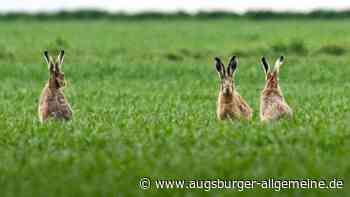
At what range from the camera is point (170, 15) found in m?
75.4

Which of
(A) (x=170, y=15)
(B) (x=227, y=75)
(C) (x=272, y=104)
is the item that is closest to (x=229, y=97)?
(B) (x=227, y=75)

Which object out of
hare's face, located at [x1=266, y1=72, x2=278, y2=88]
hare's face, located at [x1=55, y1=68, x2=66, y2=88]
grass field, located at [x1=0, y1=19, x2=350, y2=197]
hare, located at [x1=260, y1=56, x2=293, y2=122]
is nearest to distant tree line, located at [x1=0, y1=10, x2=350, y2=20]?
grass field, located at [x1=0, y1=19, x2=350, y2=197]

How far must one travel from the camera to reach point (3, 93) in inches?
976

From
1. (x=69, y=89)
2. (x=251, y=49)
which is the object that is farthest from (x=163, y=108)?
(x=251, y=49)

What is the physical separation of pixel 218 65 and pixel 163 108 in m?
4.81

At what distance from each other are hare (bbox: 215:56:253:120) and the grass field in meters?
0.41

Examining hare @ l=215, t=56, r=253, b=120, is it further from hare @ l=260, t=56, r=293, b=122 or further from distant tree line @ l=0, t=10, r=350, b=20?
distant tree line @ l=0, t=10, r=350, b=20

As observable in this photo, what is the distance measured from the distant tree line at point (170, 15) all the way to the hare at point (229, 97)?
186 ft

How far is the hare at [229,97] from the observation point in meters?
15.4

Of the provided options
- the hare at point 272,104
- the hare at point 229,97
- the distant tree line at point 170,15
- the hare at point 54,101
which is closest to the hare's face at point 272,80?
the hare at point 272,104

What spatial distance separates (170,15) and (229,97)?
6025 cm

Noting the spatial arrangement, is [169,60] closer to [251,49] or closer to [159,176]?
[251,49]

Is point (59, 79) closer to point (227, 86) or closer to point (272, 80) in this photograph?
point (227, 86)

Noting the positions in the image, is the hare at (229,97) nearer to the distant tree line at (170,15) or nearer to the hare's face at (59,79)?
the hare's face at (59,79)
